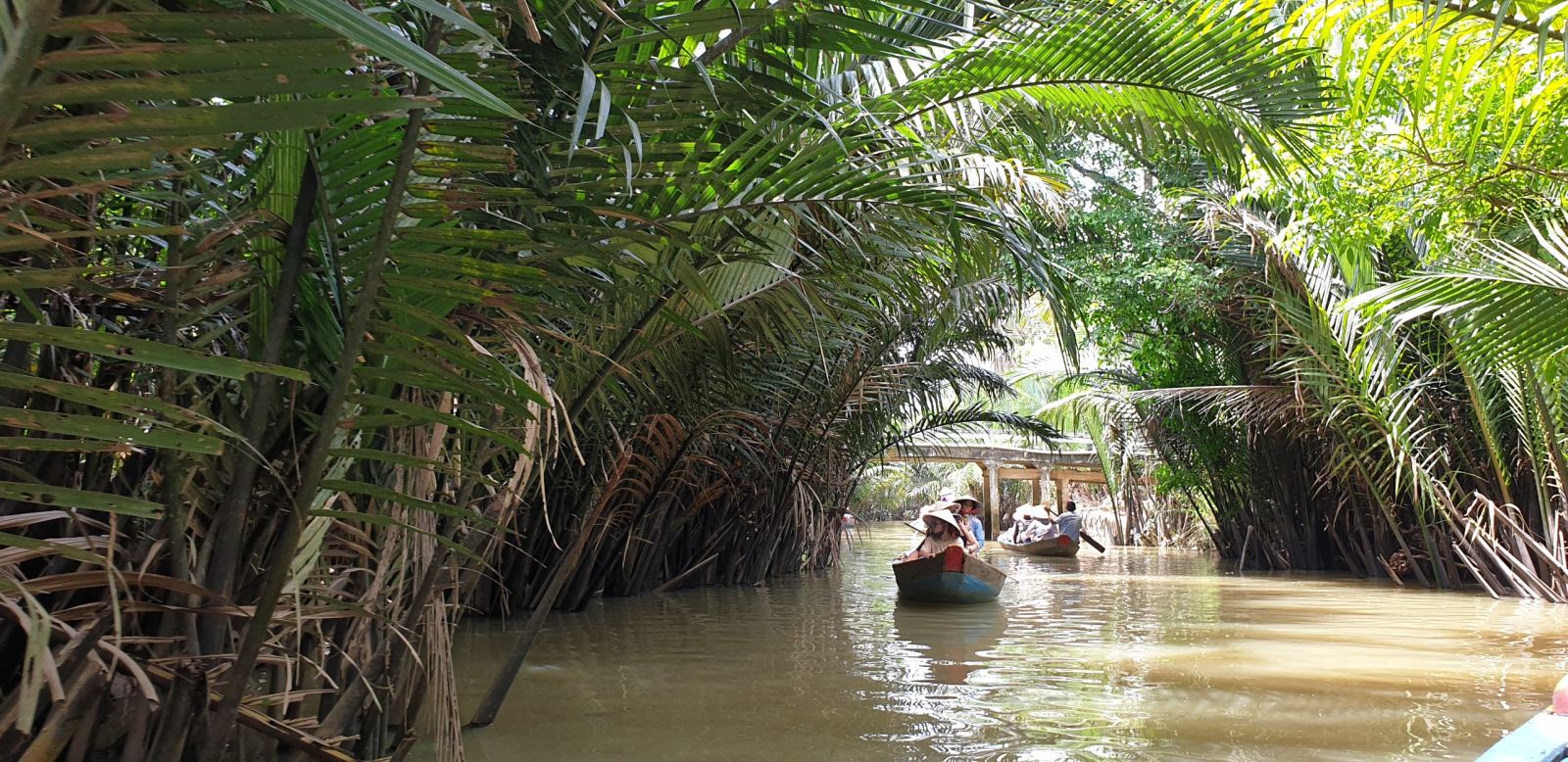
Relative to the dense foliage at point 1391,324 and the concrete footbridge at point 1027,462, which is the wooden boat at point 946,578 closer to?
the dense foliage at point 1391,324

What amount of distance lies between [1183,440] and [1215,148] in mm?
12820

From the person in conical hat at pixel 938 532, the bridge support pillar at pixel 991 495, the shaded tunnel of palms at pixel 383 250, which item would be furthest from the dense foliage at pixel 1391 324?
the bridge support pillar at pixel 991 495

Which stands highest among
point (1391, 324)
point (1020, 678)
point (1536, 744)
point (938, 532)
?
point (1391, 324)

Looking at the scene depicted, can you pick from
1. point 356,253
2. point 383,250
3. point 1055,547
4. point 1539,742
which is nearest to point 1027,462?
point 1055,547

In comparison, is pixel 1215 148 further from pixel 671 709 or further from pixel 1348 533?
pixel 1348 533

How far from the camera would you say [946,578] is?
9.91 m

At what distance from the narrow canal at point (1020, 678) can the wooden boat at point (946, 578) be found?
0.79 feet

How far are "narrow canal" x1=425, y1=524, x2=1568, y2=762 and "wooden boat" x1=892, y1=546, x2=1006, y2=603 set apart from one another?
0.24 m

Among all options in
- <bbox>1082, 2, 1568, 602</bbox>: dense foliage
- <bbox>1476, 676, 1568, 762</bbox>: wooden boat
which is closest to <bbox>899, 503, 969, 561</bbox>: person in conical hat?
<bbox>1082, 2, 1568, 602</bbox>: dense foliage

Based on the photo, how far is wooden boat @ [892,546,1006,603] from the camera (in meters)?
9.87

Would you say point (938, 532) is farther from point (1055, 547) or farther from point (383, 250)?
point (383, 250)

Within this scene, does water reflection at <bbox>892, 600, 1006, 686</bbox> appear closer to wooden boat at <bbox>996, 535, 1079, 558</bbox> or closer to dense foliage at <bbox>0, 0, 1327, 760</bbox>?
dense foliage at <bbox>0, 0, 1327, 760</bbox>

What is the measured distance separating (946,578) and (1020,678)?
3782mm

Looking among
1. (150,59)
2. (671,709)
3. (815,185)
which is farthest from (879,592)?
(150,59)
